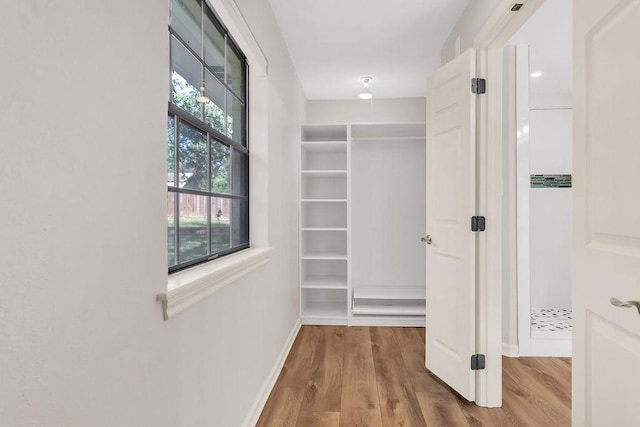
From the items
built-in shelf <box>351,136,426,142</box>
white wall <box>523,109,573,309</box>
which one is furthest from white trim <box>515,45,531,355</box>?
built-in shelf <box>351,136,426,142</box>

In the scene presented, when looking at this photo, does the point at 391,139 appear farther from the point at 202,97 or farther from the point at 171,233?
the point at 171,233

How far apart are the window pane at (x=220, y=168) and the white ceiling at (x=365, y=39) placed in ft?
4.00

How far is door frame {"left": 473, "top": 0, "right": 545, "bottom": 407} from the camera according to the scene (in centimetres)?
208

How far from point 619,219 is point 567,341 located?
243cm

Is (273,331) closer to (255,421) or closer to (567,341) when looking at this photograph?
(255,421)

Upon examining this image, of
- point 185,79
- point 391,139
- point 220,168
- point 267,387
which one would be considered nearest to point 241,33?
point 185,79

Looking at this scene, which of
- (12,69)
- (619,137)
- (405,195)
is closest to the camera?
(12,69)

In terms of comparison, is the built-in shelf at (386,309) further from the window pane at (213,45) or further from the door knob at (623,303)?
the door knob at (623,303)

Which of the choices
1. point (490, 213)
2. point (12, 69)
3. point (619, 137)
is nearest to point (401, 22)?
point (490, 213)

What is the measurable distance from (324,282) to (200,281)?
2785 millimetres

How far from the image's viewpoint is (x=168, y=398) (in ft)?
3.45

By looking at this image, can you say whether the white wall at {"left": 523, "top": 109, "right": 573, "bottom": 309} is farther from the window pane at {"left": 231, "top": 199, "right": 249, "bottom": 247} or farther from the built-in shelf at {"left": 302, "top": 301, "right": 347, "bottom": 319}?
the window pane at {"left": 231, "top": 199, "right": 249, "bottom": 247}

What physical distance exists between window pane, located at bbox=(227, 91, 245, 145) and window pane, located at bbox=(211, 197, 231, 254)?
1.32 feet

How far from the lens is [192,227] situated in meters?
1.49
